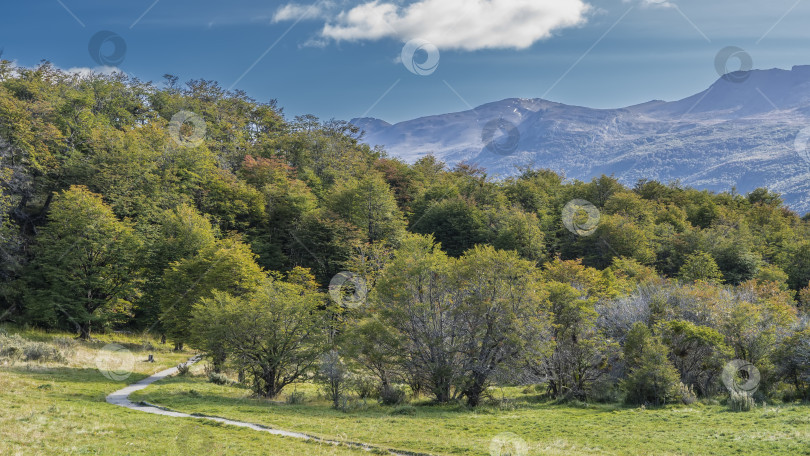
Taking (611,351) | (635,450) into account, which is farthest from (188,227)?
(635,450)

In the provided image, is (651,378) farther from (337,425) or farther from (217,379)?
(217,379)

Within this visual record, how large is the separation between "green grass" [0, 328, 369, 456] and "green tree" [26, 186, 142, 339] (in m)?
23.9

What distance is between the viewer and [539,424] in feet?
74.7

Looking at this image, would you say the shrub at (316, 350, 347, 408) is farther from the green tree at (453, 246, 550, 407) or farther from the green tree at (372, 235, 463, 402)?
the green tree at (453, 246, 550, 407)

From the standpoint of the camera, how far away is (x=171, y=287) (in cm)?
4450

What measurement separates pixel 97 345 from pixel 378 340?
90.9 feet
